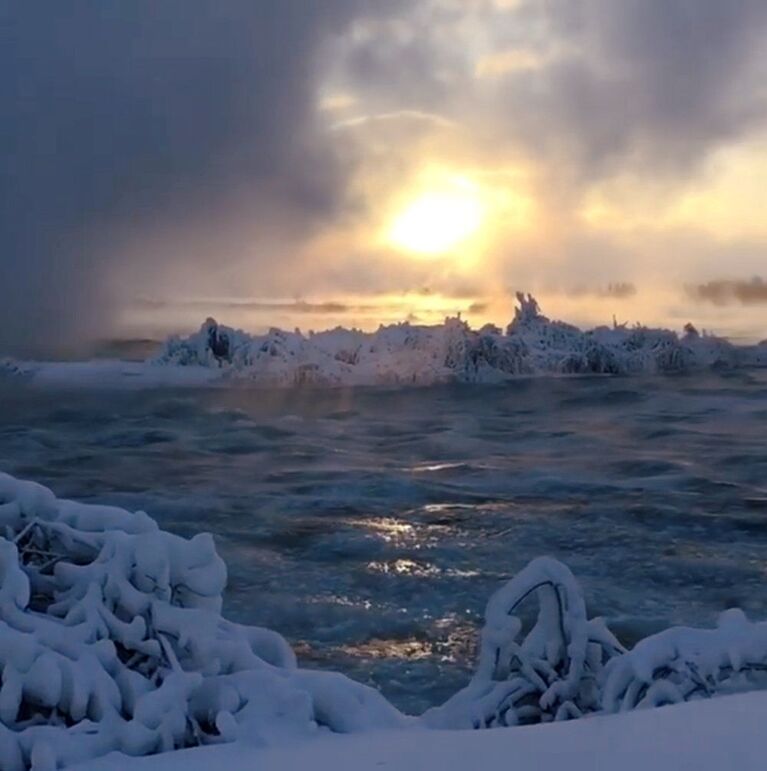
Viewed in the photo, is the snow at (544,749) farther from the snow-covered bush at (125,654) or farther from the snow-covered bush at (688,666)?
the snow-covered bush at (688,666)

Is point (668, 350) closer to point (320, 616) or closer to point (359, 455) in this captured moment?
point (359, 455)

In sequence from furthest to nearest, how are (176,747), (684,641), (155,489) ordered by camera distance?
(155,489) → (684,641) → (176,747)

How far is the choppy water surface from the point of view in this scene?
4617mm

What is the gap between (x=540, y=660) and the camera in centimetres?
252

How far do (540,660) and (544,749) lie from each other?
69 centimetres

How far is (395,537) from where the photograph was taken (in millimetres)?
6148

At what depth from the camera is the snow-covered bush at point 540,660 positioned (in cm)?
242

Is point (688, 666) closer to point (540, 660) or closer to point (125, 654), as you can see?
point (540, 660)

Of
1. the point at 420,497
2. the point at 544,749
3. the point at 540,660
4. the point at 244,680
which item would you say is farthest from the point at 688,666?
the point at 420,497

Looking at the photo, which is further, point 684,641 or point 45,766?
point 684,641

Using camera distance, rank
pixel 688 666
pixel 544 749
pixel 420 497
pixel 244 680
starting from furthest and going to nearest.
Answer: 1. pixel 420 497
2. pixel 688 666
3. pixel 244 680
4. pixel 544 749

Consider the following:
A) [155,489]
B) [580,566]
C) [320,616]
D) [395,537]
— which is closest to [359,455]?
[155,489]

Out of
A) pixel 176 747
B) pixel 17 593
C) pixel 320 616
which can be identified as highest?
pixel 17 593

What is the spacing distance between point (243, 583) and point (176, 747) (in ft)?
10.1
